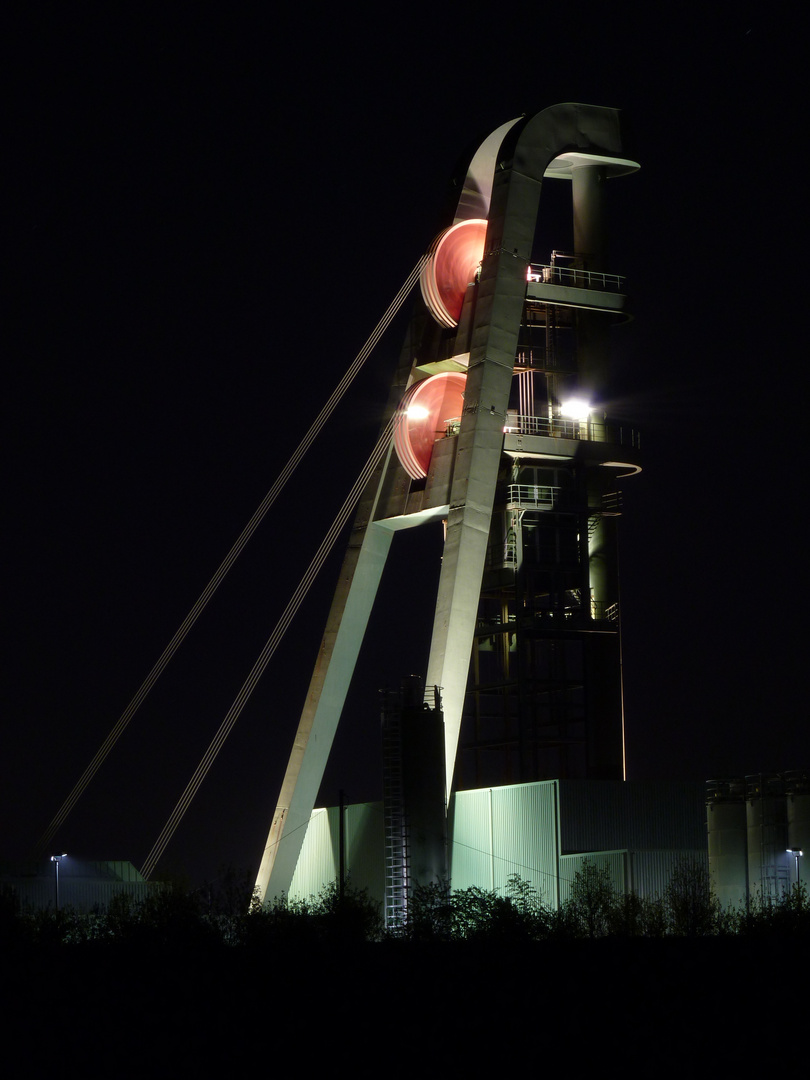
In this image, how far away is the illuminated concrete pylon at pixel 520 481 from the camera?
4691 centimetres

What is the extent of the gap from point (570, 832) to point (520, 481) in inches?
419

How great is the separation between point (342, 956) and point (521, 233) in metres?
18.8

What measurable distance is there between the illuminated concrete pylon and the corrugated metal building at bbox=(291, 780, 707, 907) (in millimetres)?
4518

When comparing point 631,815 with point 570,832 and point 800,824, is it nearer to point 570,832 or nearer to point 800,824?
point 570,832

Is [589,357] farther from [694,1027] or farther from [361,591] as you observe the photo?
[694,1027]

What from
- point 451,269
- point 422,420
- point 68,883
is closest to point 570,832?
point 422,420

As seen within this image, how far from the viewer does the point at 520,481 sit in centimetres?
4884

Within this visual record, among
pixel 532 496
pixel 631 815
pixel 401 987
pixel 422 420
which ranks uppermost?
pixel 422 420

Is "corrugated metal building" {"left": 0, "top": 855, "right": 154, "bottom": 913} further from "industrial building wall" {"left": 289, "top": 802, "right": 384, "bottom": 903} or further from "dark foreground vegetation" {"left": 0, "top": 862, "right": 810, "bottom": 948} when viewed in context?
"dark foreground vegetation" {"left": 0, "top": 862, "right": 810, "bottom": 948}

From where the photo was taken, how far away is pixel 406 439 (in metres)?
47.3

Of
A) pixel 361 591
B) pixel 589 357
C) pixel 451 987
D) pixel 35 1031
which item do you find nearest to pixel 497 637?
pixel 361 591

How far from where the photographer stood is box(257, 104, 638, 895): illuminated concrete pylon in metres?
46.9

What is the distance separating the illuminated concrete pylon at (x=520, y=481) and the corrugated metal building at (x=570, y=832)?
4518 millimetres

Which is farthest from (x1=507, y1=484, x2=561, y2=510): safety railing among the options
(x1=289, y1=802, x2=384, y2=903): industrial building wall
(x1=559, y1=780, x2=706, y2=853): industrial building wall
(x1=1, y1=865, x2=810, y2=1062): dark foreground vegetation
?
(x1=1, y1=865, x2=810, y2=1062): dark foreground vegetation
